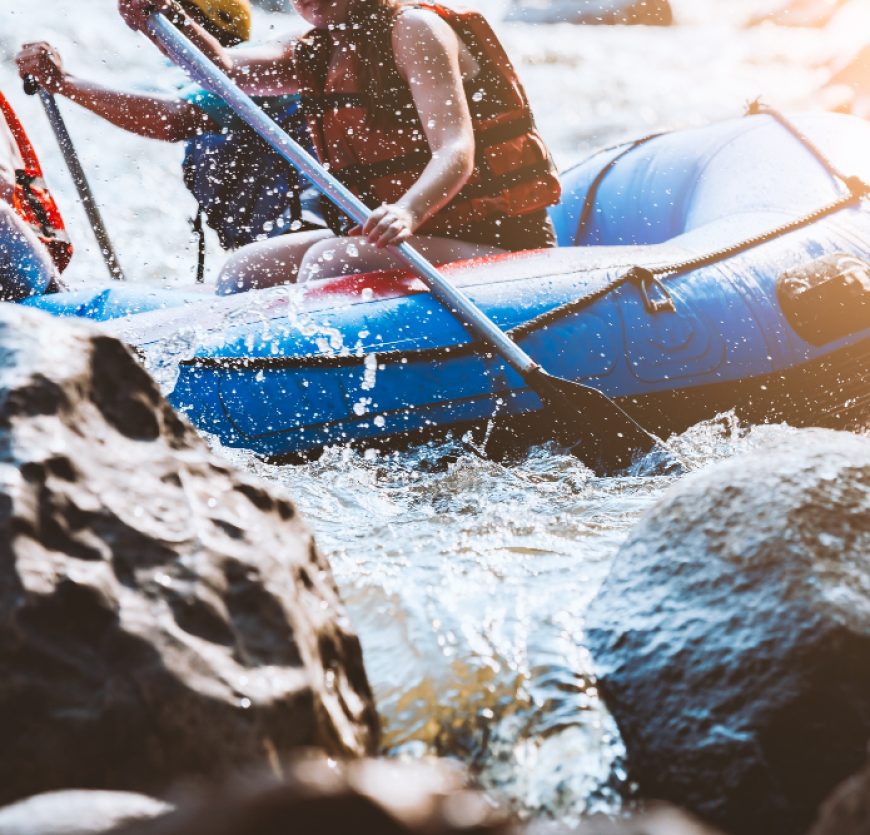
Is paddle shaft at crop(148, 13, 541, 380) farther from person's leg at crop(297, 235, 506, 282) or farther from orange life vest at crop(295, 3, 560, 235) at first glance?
orange life vest at crop(295, 3, 560, 235)

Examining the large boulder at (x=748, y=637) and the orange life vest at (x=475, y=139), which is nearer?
the large boulder at (x=748, y=637)

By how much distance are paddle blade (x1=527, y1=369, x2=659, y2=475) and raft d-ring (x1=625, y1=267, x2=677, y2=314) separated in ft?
1.11

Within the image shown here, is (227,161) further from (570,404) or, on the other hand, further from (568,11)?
(568,11)

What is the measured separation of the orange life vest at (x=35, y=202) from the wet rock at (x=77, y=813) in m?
3.06

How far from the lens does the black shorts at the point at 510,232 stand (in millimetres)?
2922

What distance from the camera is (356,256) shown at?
109 inches

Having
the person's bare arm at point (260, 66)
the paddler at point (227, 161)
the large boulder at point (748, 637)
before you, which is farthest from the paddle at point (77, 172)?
the large boulder at point (748, 637)

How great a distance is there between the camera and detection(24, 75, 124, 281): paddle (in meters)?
3.59

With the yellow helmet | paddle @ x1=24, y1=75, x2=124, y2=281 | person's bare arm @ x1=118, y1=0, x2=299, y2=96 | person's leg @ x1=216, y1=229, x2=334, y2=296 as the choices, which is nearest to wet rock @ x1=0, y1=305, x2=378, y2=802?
person's leg @ x1=216, y1=229, x2=334, y2=296

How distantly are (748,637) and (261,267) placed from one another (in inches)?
95.5

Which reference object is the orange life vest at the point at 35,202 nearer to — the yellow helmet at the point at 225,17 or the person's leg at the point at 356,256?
the person's leg at the point at 356,256

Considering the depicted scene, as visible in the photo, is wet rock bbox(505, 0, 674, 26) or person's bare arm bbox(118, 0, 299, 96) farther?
wet rock bbox(505, 0, 674, 26)

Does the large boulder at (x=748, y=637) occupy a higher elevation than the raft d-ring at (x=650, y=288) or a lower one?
lower

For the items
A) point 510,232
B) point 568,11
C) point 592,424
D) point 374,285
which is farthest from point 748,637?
point 568,11
